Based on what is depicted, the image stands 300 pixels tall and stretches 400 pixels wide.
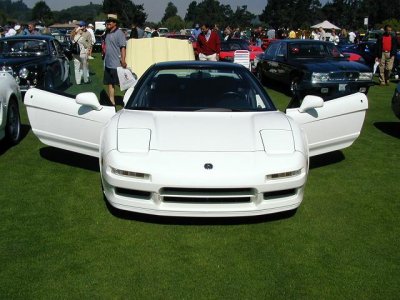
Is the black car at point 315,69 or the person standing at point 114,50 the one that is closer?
the person standing at point 114,50

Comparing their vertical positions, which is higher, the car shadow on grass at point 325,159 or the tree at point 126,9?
the tree at point 126,9

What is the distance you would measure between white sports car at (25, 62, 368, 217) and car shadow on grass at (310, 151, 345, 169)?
647mm

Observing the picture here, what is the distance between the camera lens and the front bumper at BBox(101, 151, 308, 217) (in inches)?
150

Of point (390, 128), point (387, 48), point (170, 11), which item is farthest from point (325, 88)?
point (170, 11)

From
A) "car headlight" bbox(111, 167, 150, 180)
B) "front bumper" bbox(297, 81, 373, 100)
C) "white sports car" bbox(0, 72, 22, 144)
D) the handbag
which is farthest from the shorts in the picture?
"car headlight" bbox(111, 167, 150, 180)

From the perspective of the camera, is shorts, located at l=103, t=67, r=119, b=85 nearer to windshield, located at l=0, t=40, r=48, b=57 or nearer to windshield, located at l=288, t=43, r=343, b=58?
windshield, located at l=0, t=40, r=48, b=57

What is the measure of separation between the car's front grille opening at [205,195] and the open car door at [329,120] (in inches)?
60.3

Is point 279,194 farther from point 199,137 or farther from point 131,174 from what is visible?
point 131,174

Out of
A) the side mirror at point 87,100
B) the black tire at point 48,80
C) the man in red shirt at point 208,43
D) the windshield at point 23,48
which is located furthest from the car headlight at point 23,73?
the side mirror at point 87,100

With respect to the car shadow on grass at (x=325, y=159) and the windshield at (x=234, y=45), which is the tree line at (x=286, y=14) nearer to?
the windshield at (x=234, y=45)

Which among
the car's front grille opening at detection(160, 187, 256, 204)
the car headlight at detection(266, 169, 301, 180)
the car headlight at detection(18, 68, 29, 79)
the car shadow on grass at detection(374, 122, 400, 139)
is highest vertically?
the car headlight at detection(18, 68, 29, 79)

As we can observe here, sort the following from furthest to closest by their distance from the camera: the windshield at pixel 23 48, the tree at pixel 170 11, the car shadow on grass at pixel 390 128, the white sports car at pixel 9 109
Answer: the tree at pixel 170 11 < the windshield at pixel 23 48 < the car shadow on grass at pixel 390 128 < the white sports car at pixel 9 109

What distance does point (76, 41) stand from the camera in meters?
13.7

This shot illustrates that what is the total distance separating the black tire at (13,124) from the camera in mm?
6819
